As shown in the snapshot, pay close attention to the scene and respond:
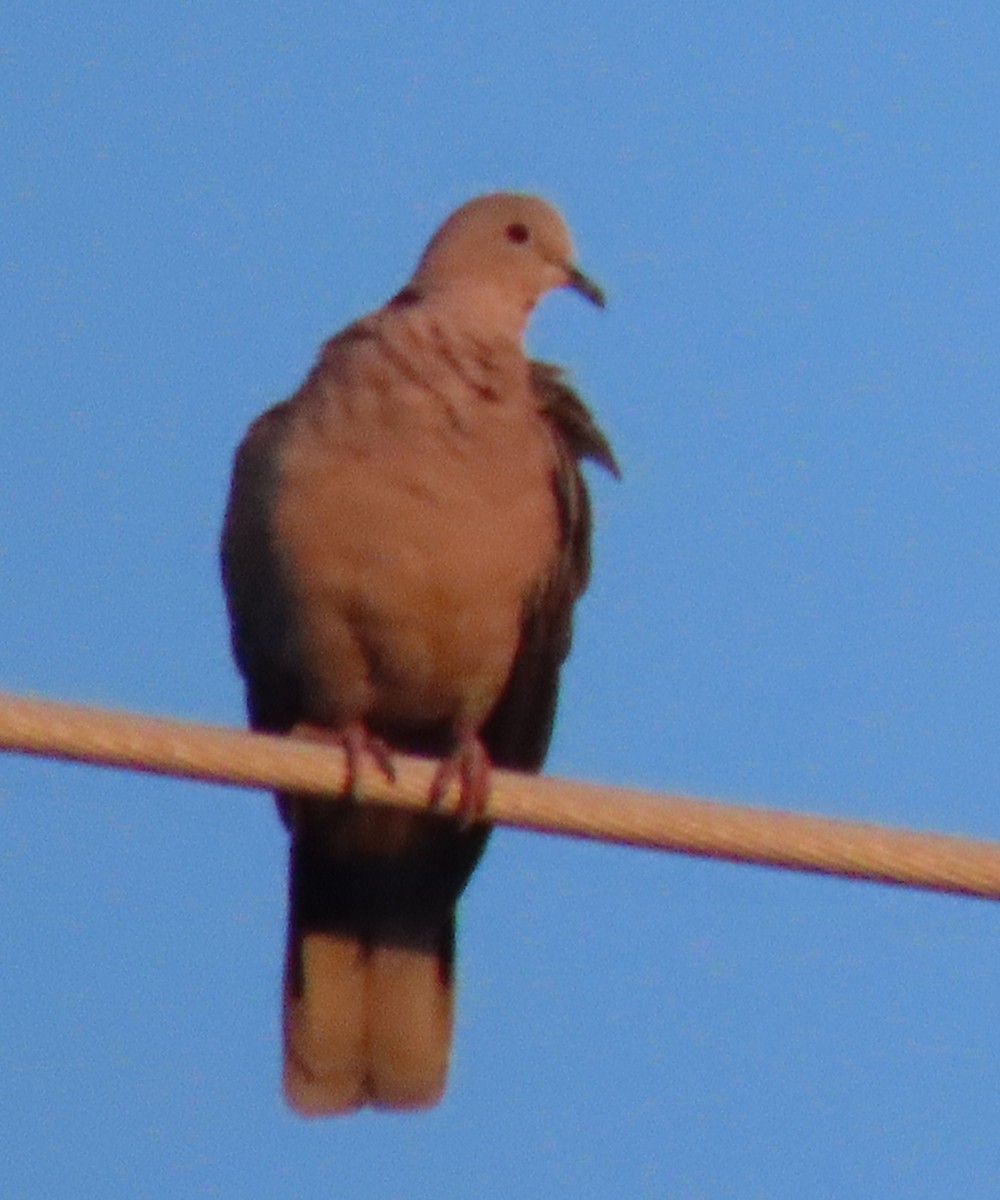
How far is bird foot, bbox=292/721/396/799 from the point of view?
4168 millimetres

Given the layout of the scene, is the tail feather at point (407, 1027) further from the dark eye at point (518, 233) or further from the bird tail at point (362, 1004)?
the dark eye at point (518, 233)

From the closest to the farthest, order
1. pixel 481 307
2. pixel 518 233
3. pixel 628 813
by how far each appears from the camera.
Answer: pixel 628 813, pixel 481 307, pixel 518 233

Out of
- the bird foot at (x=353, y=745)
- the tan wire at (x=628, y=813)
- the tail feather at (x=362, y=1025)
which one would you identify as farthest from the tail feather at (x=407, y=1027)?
the tan wire at (x=628, y=813)

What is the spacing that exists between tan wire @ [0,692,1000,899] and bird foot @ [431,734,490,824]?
941 millimetres

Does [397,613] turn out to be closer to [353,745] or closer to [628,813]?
[353,745]

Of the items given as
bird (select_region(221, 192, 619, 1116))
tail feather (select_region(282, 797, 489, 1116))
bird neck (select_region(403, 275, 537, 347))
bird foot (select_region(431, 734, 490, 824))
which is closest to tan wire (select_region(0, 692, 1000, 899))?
bird foot (select_region(431, 734, 490, 824))

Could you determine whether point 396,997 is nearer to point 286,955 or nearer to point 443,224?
point 286,955

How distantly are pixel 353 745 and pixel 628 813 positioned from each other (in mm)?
1564

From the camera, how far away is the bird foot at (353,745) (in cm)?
417

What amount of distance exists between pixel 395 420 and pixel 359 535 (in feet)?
0.82

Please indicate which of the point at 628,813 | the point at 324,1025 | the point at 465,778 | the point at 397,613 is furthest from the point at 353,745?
the point at 628,813

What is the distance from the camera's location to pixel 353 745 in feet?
16.8

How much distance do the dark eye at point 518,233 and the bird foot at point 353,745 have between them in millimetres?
1414

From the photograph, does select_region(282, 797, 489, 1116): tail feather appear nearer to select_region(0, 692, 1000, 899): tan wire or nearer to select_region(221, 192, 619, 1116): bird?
select_region(221, 192, 619, 1116): bird
